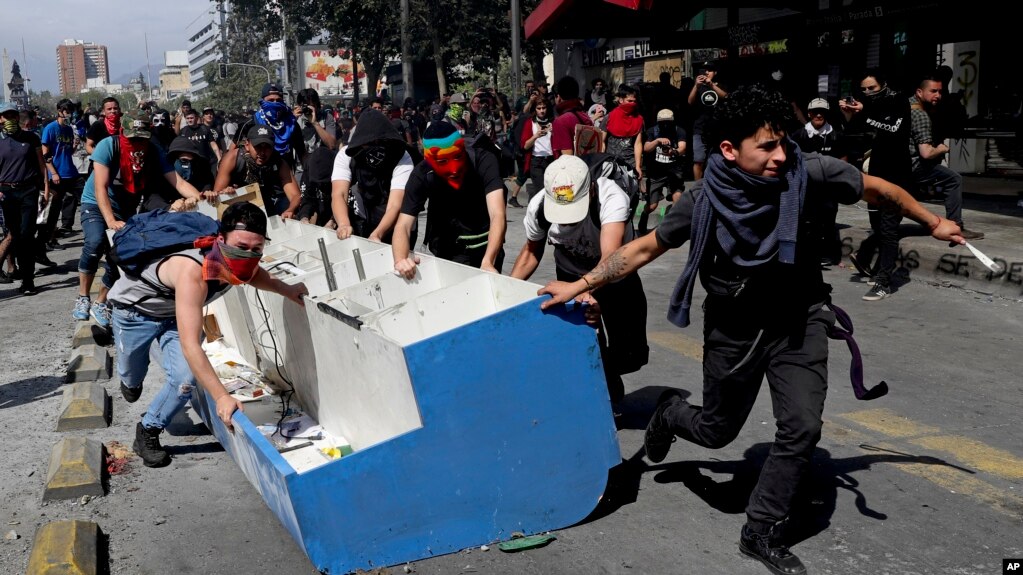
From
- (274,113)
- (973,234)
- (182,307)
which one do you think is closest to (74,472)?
(182,307)

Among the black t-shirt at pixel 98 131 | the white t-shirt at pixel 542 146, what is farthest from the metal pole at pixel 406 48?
the black t-shirt at pixel 98 131

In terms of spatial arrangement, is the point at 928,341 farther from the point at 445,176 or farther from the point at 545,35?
the point at 545,35

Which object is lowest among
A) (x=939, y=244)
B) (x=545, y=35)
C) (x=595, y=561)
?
(x=595, y=561)

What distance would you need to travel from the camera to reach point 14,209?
11.2 m

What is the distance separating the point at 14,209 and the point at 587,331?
30.0 feet

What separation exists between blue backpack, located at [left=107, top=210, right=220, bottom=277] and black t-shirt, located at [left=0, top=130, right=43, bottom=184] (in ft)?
21.7

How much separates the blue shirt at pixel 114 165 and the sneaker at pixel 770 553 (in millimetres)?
6067

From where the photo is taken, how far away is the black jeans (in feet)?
36.3

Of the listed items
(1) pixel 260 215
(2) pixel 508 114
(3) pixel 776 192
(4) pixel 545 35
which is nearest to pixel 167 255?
(1) pixel 260 215

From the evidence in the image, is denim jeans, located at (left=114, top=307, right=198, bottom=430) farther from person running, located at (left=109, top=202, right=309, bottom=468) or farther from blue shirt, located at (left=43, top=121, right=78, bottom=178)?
blue shirt, located at (left=43, top=121, right=78, bottom=178)

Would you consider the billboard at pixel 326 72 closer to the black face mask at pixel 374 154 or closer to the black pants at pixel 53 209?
the black pants at pixel 53 209

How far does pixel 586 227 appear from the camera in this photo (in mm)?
5098

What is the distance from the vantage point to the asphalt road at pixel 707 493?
4.09m

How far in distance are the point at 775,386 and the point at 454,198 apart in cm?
274
